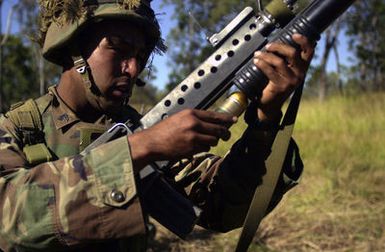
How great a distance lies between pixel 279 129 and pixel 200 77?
1.15ft

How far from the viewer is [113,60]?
190 cm

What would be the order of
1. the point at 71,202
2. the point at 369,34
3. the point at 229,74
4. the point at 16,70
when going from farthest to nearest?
the point at 16,70
the point at 369,34
the point at 229,74
the point at 71,202

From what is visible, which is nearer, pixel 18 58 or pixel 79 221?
pixel 79 221

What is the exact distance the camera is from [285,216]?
16.6ft

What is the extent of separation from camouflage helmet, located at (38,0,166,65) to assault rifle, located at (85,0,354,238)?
0.39m

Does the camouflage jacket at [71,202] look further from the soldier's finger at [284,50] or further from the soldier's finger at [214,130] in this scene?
the soldier's finger at [284,50]

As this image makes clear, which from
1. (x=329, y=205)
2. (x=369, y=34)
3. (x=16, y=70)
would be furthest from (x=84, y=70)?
(x=16, y=70)

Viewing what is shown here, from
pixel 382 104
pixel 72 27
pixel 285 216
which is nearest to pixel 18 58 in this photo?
pixel 382 104

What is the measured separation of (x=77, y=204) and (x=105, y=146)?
0.60 feet

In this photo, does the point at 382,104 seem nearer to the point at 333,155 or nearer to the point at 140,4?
the point at 333,155

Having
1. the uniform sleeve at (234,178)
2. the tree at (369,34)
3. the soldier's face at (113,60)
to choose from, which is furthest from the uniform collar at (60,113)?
the tree at (369,34)

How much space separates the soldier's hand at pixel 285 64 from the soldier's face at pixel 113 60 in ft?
1.68

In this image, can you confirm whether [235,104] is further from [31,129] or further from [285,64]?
[31,129]

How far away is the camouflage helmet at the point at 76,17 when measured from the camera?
1962 mm
